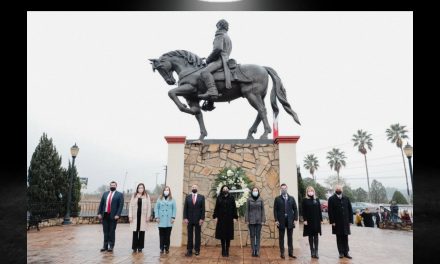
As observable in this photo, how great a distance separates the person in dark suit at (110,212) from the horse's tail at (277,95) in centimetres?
418

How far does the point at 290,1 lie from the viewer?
1.60m

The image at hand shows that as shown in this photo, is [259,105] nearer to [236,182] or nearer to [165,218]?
[236,182]

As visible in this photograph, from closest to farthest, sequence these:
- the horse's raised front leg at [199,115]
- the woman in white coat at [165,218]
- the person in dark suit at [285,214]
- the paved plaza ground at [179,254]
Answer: the paved plaza ground at [179,254]
the person in dark suit at [285,214]
the woman in white coat at [165,218]
the horse's raised front leg at [199,115]

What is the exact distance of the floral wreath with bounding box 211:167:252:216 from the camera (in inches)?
280

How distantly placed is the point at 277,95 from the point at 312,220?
10.4 feet

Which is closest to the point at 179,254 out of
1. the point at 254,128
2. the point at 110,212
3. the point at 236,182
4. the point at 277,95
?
the point at 110,212

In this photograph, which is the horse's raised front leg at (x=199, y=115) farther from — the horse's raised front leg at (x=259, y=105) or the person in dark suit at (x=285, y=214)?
the person in dark suit at (x=285, y=214)

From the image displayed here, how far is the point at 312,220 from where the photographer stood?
6.04m

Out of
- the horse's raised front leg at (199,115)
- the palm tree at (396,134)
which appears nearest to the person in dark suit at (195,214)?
the horse's raised front leg at (199,115)

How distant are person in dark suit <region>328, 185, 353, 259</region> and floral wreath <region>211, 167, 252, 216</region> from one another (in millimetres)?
1802

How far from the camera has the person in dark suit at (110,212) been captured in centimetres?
621
